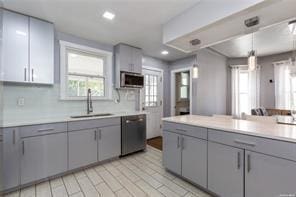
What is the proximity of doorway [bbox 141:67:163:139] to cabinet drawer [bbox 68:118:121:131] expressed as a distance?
4.89 ft

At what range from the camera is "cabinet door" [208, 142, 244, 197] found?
160 cm

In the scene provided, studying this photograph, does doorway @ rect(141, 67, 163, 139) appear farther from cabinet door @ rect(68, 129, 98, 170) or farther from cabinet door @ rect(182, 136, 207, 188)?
cabinet door @ rect(182, 136, 207, 188)

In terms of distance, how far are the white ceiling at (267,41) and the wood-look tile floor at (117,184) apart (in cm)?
345

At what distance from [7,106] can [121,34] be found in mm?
2287

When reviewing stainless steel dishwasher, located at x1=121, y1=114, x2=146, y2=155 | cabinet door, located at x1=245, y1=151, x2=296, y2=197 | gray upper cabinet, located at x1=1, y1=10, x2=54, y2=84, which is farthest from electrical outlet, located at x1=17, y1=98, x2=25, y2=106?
cabinet door, located at x1=245, y1=151, x2=296, y2=197

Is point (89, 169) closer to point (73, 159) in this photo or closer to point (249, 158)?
point (73, 159)

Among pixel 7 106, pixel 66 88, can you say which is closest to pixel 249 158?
pixel 66 88

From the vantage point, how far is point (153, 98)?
15.2 feet

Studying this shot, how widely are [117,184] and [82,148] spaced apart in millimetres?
890

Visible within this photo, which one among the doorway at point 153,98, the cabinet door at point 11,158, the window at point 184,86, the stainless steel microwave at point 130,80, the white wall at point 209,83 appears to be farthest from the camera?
the window at point 184,86

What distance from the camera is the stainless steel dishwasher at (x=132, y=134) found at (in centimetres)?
310

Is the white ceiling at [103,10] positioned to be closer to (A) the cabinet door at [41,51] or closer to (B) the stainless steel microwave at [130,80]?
(A) the cabinet door at [41,51]

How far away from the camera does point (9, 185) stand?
6.26ft

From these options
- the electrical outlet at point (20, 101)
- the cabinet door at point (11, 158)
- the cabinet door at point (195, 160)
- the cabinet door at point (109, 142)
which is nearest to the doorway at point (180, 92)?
the cabinet door at point (109, 142)
